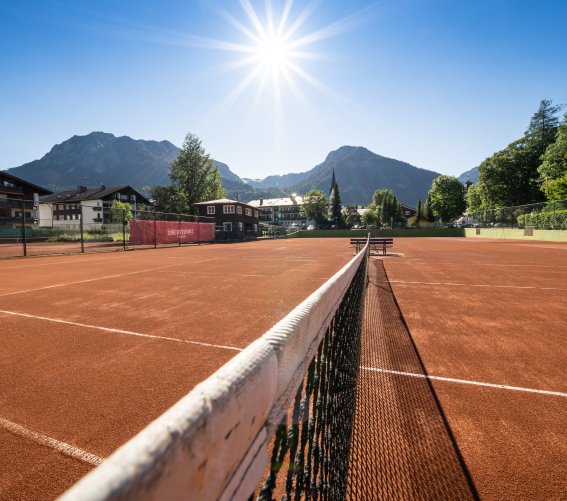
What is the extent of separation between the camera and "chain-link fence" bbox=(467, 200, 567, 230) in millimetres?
30703

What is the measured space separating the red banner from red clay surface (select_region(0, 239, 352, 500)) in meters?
20.3

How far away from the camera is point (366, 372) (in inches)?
164

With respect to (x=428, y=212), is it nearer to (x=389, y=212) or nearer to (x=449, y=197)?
(x=389, y=212)

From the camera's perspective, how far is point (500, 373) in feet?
13.3

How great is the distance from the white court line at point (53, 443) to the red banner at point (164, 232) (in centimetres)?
2751

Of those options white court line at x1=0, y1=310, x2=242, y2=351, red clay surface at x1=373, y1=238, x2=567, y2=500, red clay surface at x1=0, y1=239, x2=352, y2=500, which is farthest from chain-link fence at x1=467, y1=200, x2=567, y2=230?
white court line at x1=0, y1=310, x2=242, y2=351

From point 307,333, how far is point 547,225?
135 ft

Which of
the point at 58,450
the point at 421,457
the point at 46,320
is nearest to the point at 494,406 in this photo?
the point at 421,457

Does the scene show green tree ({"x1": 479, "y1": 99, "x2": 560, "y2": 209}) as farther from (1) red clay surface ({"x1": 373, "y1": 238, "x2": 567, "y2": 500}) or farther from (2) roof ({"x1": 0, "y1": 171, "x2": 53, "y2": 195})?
(2) roof ({"x1": 0, "y1": 171, "x2": 53, "y2": 195})

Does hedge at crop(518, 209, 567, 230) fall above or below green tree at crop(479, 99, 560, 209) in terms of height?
below

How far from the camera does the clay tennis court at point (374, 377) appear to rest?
259 cm

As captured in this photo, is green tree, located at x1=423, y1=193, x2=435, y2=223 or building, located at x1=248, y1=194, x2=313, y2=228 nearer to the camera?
green tree, located at x1=423, y1=193, x2=435, y2=223

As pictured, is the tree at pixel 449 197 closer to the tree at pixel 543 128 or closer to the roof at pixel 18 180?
the tree at pixel 543 128

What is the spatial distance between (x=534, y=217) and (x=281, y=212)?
91004 millimetres
